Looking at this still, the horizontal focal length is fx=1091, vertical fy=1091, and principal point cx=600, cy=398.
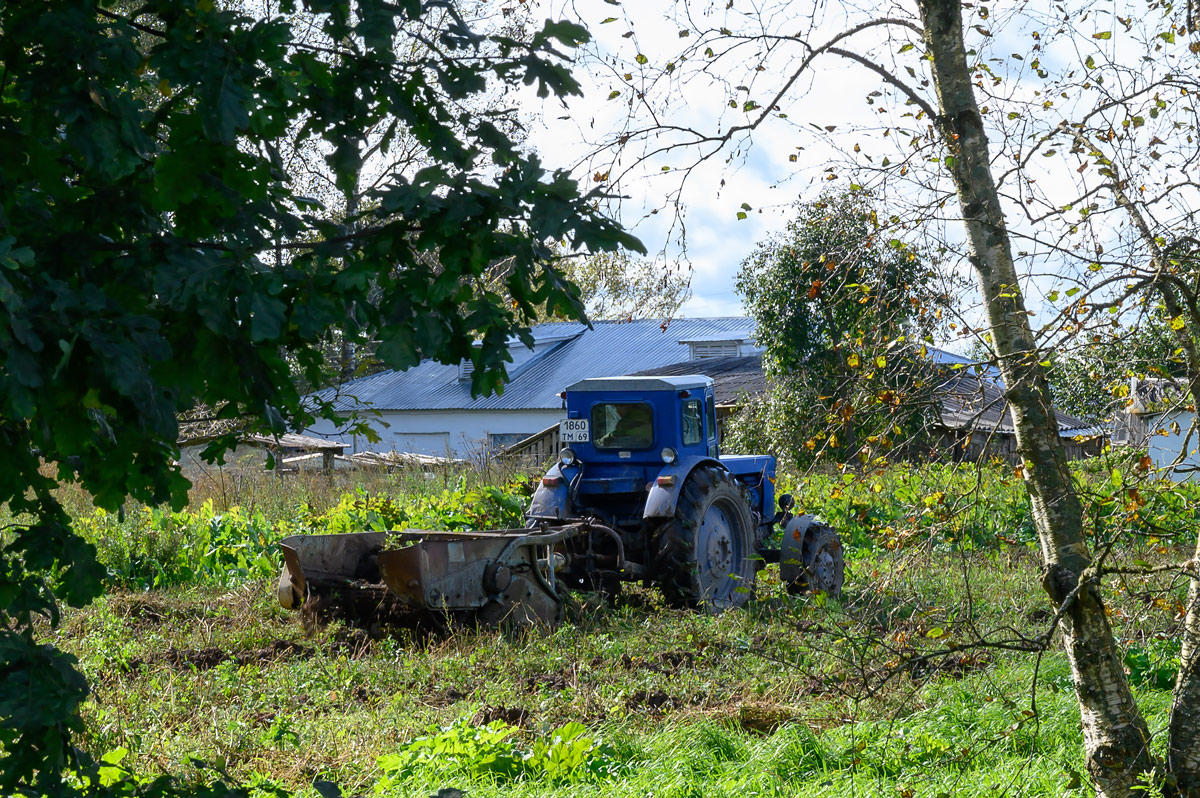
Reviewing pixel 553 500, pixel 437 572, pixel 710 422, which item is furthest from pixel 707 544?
pixel 437 572

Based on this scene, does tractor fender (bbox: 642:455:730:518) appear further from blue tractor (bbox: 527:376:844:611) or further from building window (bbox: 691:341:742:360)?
building window (bbox: 691:341:742:360)

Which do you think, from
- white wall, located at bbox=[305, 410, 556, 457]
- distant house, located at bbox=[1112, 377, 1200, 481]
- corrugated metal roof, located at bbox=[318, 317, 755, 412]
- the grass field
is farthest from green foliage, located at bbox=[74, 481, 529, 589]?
white wall, located at bbox=[305, 410, 556, 457]

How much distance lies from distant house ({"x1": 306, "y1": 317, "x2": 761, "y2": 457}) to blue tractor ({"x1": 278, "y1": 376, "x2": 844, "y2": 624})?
20815 millimetres

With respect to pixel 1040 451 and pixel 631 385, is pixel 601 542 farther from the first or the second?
pixel 1040 451

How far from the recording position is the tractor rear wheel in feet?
30.9

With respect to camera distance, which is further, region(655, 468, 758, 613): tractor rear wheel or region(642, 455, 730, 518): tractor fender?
region(655, 468, 758, 613): tractor rear wheel

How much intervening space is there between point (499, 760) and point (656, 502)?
4507 mm

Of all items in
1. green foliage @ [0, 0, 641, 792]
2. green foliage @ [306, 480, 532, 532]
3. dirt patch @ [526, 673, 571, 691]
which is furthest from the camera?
green foliage @ [306, 480, 532, 532]

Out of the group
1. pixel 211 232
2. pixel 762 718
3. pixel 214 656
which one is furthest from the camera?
pixel 214 656

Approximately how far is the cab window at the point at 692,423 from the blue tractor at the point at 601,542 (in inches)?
0.6

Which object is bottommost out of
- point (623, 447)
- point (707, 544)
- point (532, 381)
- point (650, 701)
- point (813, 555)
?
point (650, 701)

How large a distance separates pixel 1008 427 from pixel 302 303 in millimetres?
3491

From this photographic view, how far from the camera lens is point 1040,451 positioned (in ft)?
14.7

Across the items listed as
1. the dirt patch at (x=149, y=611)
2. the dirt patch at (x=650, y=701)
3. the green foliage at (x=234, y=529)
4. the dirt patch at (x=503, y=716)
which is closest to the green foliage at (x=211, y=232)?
the dirt patch at (x=503, y=716)
